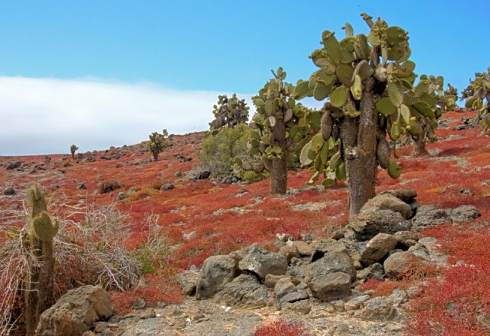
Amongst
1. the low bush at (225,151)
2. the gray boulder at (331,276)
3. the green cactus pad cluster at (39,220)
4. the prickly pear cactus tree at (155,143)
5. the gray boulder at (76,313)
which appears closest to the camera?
the gray boulder at (76,313)

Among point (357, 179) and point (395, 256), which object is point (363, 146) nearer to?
point (357, 179)

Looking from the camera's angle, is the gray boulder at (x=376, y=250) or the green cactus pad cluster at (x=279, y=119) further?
the green cactus pad cluster at (x=279, y=119)

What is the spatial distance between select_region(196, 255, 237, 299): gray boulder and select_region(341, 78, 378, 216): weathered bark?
19.9 feet

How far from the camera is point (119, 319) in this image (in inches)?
363

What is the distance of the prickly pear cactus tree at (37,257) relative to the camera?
8.43 meters

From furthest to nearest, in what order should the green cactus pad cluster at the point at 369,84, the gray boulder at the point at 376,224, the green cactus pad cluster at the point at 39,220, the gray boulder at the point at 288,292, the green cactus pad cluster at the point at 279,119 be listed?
the green cactus pad cluster at the point at 279,119
the green cactus pad cluster at the point at 369,84
the gray boulder at the point at 376,224
the gray boulder at the point at 288,292
the green cactus pad cluster at the point at 39,220

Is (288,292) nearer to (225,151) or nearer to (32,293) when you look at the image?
(32,293)

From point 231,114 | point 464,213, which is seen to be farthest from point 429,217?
point 231,114

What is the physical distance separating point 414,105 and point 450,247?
6.68 metres

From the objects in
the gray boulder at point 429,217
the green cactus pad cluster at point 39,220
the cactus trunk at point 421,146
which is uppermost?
the cactus trunk at point 421,146

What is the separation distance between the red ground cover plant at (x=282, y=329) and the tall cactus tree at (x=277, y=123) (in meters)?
18.6

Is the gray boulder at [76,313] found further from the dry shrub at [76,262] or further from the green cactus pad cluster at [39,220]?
the green cactus pad cluster at [39,220]

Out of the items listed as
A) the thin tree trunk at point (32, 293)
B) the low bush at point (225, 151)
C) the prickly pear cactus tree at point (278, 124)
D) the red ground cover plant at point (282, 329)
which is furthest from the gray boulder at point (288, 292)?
the low bush at point (225, 151)

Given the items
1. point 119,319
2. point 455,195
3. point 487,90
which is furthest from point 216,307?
point 487,90
